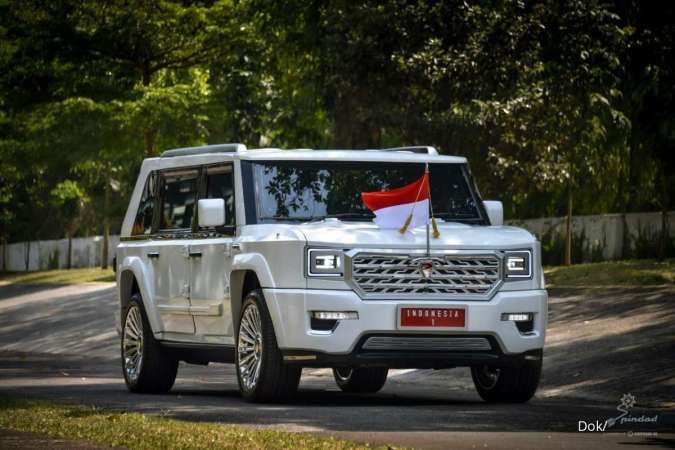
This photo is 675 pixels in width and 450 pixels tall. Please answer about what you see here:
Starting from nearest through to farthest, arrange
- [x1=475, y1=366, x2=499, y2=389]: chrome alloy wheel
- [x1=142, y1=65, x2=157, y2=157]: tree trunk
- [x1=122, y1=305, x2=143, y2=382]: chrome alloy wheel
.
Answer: [x1=475, y1=366, x2=499, y2=389]: chrome alloy wheel < [x1=122, y1=305, x2=143, y2=382]: chrome alloy wheel < [x1=142, y1=65, x2=157, y2=157]: tree trunk

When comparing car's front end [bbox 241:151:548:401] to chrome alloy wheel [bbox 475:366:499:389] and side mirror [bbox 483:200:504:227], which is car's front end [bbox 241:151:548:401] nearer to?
chrome alloy wheel [bbox 475:366:499:389]

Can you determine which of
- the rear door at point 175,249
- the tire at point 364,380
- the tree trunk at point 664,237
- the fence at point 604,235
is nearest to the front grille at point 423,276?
the rear door at point 175,249

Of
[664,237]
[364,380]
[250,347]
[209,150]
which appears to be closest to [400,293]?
[250,347]

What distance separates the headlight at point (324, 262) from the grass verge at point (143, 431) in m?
1.81

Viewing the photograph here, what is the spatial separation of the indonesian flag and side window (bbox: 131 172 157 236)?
327cm

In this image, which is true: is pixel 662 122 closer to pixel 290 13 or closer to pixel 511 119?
pixel 511 119

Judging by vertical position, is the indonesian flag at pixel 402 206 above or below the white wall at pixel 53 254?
above

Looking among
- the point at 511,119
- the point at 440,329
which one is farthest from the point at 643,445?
the point at 511,119

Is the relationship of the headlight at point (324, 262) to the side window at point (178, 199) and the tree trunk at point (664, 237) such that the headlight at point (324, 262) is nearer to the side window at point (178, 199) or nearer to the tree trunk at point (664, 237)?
the side window at point (178, 199)

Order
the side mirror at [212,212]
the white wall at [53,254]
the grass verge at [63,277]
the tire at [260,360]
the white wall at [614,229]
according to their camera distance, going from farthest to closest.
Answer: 1. the white wall at [53,254]
2. the grass verge at [63,277]
3. the white wall at [614,229]
4. the side mirror at [212,212]
5. the tire at [260,360]

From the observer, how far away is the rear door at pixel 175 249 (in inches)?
Result: 621

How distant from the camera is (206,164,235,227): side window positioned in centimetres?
1504

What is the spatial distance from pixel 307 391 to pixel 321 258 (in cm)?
355

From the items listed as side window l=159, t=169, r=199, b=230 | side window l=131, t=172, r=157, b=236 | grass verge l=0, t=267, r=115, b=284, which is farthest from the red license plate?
grass verge l=0, t=267, r=115, b=284
